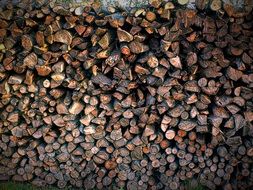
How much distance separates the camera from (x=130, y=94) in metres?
3.85

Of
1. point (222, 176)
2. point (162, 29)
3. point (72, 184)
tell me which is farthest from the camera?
point (72, 184)

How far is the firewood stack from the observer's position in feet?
11.8

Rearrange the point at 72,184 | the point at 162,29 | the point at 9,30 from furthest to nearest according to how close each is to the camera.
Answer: the point at 72,184, the point at 9,30, the point at 162,29

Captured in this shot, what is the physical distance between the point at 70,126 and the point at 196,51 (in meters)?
1.51

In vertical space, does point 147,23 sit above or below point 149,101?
above

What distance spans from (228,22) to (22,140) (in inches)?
97.8

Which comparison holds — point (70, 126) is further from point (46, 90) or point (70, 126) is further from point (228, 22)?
point (228, 22)

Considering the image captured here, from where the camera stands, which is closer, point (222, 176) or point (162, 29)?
point (162, 29)

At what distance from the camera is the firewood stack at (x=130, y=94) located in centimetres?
A: 359

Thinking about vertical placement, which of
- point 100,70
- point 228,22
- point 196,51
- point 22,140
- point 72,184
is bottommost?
point 72,184

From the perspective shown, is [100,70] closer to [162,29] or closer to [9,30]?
[162,29]

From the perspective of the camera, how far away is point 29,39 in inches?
145

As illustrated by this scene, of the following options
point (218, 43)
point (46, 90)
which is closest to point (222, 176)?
point (218, 43)

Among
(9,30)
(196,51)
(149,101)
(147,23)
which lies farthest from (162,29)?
(9,30)
